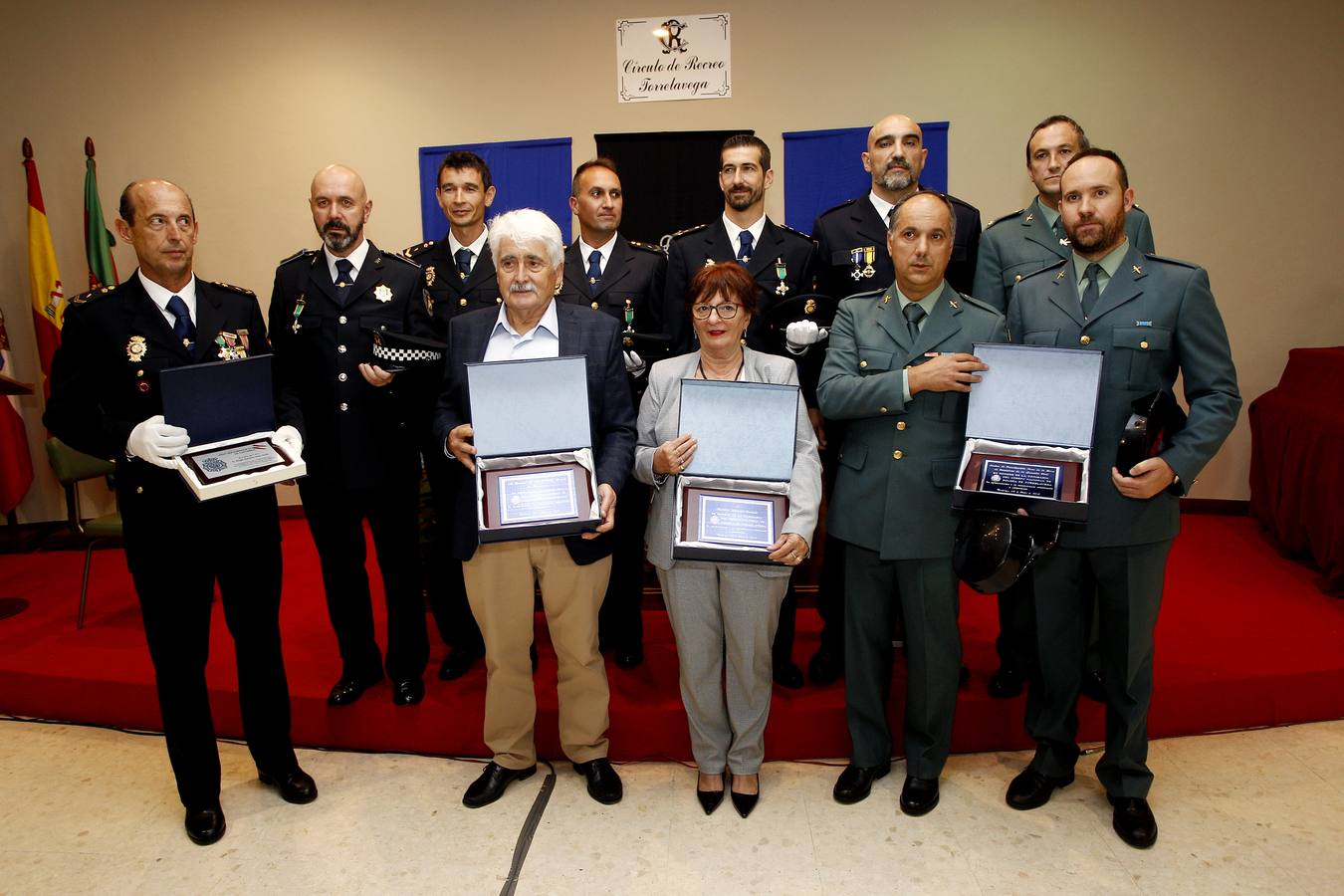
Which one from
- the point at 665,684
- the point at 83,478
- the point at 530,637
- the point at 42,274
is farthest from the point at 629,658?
the point at 42,274

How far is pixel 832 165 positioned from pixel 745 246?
264 centimetres

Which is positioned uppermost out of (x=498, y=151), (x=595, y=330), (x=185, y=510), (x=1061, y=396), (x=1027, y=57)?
(x=1027, y=57)

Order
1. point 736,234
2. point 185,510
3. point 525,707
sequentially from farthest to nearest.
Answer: point 736,234
point 525,707
point 185,510

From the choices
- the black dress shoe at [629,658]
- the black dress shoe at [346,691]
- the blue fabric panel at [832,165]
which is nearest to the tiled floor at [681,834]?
the black dress shoe at [346,691]

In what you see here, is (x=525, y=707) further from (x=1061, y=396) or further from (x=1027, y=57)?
(x=1027, y=57)

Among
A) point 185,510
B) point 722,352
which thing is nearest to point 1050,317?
point 722,352

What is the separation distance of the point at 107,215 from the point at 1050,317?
5941 mm

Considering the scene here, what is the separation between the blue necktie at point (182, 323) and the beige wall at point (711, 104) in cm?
345

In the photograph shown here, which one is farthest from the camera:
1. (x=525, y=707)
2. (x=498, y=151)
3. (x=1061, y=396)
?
(x=498, y=151)

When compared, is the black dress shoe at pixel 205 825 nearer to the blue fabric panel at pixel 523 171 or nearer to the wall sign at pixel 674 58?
the blue fabric panel at pixel 523 171

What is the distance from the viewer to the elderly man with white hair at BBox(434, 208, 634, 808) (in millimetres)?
2377

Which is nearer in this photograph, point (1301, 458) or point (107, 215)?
point (1301, 458)

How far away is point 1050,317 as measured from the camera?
7.82 ft

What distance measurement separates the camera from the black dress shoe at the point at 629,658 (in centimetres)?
320
